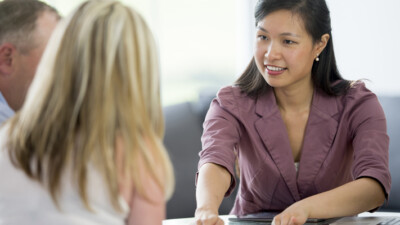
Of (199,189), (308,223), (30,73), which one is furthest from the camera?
(199,189)

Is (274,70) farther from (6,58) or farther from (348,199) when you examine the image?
(6,58)

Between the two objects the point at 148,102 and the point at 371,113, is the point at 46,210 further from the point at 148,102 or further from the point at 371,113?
the point at 371,113

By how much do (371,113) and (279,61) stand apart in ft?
1.19

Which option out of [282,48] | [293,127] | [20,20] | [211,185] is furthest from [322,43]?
[20,20]

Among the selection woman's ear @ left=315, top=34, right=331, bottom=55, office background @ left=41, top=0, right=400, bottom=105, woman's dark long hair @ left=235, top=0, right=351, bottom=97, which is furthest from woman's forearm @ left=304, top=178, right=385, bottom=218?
office background @ left=41, top=0, right=400, bottom=105

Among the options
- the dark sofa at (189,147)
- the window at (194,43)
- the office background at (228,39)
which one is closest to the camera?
the dark sofa at (189,147)

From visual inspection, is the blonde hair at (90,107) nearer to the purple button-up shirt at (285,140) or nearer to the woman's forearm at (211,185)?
the woman's forearm at (211,185)

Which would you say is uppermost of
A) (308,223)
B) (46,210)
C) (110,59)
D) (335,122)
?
(110,59)

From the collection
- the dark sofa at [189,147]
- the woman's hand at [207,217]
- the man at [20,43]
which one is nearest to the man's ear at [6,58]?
the man at [20,43]

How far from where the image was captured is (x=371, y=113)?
2.17m

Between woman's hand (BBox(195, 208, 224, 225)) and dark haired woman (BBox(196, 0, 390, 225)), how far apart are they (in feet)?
0.35

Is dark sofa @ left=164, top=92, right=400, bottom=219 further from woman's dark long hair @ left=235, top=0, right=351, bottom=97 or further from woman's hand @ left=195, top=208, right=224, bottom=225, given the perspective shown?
woman's hand @ left=195, top=208, right=224, bottom=225

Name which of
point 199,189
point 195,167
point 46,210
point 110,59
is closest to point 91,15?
point 110,59

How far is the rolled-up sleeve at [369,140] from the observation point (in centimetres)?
206
